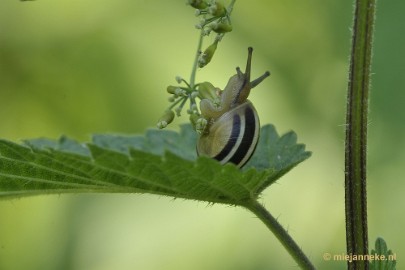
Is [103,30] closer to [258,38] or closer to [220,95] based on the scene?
[258,38]

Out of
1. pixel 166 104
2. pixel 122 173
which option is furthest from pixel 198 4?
pixel 166 104

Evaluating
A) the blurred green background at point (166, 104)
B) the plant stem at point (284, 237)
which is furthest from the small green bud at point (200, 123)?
the blurred green background at point (166, 104)

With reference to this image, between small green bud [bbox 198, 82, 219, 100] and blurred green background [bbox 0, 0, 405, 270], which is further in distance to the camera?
blurred green background [bbox 0, 0, 405, 270]

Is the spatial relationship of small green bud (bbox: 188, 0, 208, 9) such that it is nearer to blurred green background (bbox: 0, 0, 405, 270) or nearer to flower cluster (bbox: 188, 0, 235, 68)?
flower cluster (bbox: 188, 0, 235, 68)

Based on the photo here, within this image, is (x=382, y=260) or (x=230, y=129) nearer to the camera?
(x=382, y=260)

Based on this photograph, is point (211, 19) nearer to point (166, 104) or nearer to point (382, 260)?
point (382, 260)

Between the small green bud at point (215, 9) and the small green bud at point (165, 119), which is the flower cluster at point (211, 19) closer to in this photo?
the small green bud at point (215, 9)

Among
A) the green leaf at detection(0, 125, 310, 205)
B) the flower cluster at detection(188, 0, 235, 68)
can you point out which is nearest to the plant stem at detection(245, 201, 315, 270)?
the green leaf at detection(0, 125, 310, 205)
